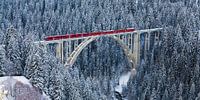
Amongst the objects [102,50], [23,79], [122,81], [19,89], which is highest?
[23,79]

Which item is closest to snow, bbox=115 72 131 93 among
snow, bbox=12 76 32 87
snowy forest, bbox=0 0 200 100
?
snowy forest, bbox=0 0 200 100

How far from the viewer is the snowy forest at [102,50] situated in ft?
A: 175

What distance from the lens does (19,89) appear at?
48531mm

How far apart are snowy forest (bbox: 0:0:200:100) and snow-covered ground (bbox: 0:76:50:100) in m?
0.96

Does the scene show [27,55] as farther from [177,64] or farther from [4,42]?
[177,64]

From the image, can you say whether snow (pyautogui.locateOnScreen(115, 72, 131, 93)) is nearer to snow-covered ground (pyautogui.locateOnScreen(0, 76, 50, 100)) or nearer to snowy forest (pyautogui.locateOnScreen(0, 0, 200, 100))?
snowy forest (pyautogui.locateOnScreen(0, 0, 200, 100))

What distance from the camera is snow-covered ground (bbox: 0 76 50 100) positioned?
4772 centimetres

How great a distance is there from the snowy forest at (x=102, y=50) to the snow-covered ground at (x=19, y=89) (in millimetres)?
962

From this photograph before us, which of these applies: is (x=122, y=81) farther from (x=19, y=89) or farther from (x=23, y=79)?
(x=19, y=89)

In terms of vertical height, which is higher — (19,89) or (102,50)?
(19,89)

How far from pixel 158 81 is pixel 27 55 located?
68.6 feet

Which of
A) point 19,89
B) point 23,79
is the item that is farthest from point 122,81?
point 19,89

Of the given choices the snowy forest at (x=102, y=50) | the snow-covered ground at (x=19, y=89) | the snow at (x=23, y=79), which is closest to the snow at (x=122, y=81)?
the snowy forest at (x=102, y=50)

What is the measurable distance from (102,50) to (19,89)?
33596mm
